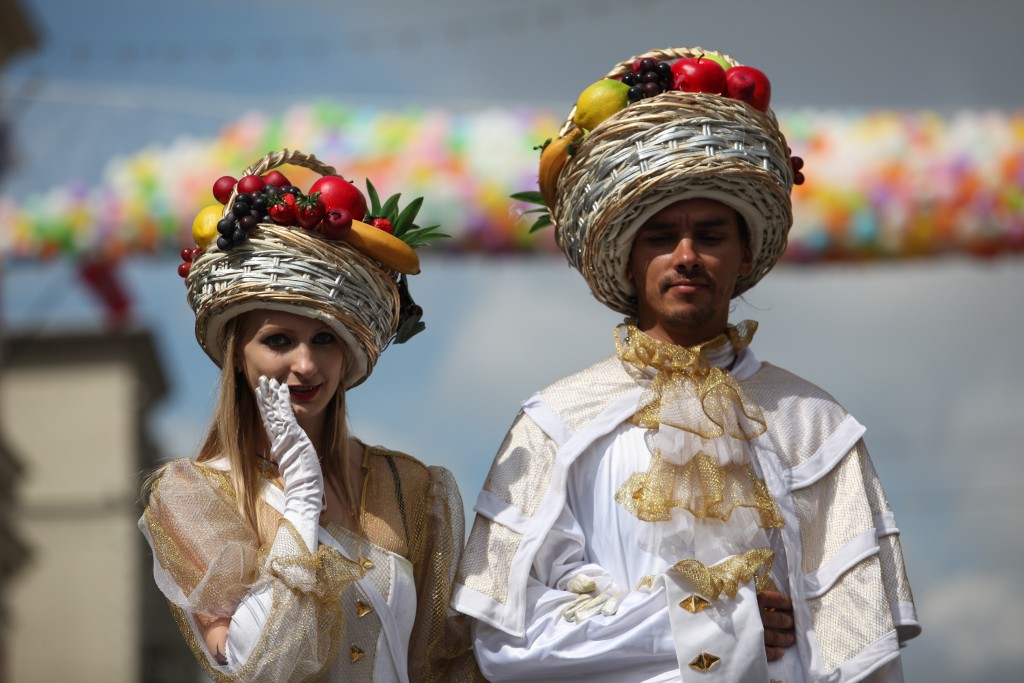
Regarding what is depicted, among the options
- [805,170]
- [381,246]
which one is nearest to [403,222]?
[381,246]

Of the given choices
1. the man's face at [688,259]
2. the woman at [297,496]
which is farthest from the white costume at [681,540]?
the woman at [297,496]

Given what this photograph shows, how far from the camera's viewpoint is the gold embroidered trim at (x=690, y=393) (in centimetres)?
555

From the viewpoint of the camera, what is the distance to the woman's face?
5.50 meters

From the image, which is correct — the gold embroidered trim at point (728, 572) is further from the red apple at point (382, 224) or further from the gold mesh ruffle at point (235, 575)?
the red apple at point (382, 224)

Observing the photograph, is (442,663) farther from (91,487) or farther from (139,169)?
(91,487)

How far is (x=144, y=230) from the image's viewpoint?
41.0 feet

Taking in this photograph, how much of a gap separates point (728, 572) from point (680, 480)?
0.35 metres

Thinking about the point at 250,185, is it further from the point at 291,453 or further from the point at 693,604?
the point at 693,604

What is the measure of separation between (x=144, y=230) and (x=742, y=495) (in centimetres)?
784

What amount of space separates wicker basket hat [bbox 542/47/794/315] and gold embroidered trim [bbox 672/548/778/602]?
1.00 metres

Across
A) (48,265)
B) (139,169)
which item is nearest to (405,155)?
(139,169)

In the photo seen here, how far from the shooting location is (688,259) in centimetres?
554

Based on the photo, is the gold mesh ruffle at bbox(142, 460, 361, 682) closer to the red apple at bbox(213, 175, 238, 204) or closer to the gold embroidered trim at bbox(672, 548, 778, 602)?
the red apple at bbox(213, 175, 238, 204)

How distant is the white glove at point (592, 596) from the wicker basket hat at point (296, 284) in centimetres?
95
